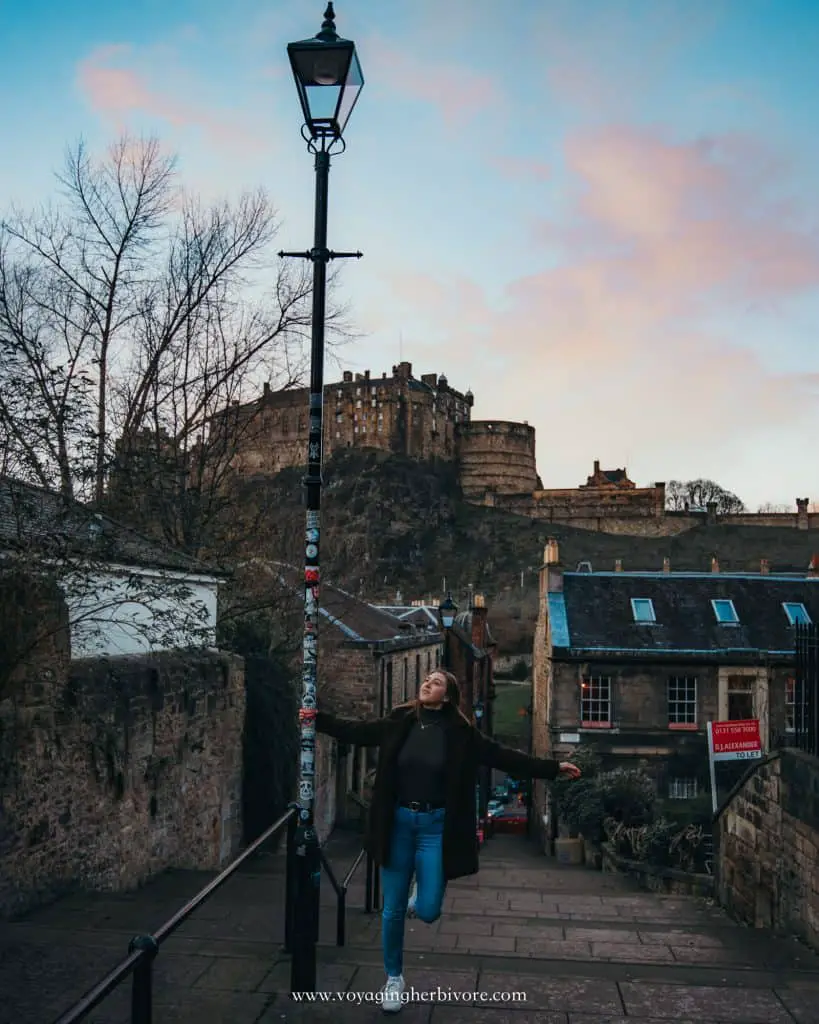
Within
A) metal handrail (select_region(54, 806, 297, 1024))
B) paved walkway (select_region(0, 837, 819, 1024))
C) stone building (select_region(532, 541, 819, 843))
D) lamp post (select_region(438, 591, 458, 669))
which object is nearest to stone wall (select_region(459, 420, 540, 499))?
lamp post (select_region(438, 591, 458, 669))

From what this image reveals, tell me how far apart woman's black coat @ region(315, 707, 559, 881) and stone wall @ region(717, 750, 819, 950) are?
13.0 feet

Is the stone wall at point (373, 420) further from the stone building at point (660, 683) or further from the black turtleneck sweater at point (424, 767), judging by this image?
the black turtleneck sweater at point (424, 767)

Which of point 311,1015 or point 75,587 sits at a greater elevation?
point 75,587

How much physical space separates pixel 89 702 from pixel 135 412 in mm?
11101

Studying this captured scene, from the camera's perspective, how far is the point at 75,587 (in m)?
8.63

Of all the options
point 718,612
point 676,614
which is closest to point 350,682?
point 676,614

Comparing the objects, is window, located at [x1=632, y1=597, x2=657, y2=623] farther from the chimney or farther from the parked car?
the chimney

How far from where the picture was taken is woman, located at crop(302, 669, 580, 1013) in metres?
4.55

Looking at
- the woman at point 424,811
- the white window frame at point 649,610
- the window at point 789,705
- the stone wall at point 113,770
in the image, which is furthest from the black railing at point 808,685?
the white window frame at point 649,610

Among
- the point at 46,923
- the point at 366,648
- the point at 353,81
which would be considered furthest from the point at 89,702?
the point at 366,648

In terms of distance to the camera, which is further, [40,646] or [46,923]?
[40,646]

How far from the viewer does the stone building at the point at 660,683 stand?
23.2 m

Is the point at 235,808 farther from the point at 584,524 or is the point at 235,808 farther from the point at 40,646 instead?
the point at 584,524

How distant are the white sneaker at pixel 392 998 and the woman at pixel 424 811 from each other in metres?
0.08
